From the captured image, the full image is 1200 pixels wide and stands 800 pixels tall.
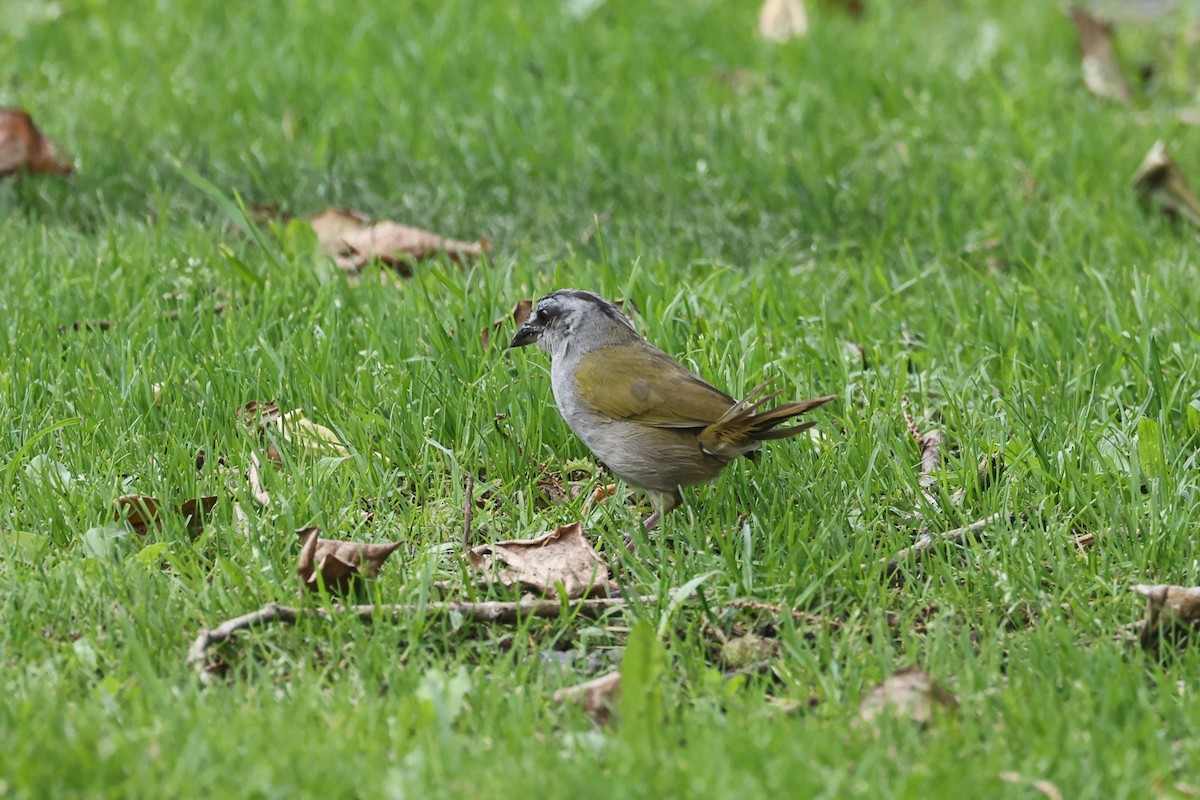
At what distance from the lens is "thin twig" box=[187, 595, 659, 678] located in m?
3.30

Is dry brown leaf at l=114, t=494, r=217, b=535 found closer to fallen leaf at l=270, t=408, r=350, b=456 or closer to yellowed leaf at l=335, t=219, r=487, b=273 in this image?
fallen leaf at l=270, t=408, r=350, b=456

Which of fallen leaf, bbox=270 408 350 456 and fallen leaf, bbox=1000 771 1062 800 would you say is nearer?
fallen leaf, bbox=1000 771 1062 800

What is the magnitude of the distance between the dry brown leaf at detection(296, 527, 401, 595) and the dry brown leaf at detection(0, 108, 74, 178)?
3295 millimetres

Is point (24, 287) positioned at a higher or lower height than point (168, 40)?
lower

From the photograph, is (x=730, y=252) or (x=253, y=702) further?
(x=730, y=252)

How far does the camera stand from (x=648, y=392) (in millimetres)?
4008

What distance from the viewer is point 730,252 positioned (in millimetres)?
5949

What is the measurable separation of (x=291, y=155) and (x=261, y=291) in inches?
61.5

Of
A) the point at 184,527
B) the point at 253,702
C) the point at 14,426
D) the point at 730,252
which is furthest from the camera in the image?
the point at 730,252

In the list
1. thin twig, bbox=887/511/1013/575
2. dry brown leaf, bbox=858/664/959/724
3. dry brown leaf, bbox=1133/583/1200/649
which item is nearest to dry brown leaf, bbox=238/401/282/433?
thin twig, bbox=887/511/1013/575

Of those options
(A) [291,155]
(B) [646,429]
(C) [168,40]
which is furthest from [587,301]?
(C) [168,40]

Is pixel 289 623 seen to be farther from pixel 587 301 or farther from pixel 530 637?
pixel 587 301

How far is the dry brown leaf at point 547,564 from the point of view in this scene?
11.9 feet

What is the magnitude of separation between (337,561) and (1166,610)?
195 centimetres
